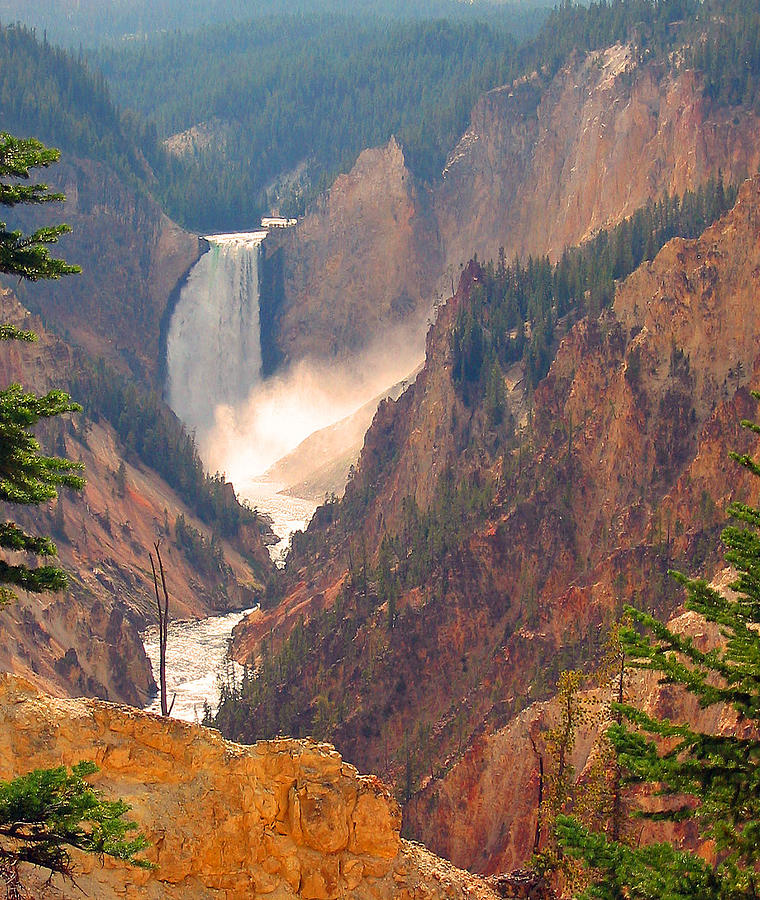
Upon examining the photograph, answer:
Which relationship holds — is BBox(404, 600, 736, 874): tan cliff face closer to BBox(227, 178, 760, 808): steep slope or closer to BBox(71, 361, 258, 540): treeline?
BBox(227, 178, 760, 808): steep slope

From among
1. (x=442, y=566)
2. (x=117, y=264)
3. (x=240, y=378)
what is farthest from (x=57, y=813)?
(x=117, y=264)

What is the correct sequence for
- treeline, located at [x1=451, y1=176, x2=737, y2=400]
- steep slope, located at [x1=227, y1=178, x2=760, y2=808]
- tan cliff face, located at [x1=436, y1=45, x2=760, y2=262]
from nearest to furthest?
steep slope, located at [x1=227, y1=178, x2=760, y2=808] < treeline, located at [x1=451, y1=176, x2=737, y2=400] < tan cliff face, located at [x1=436, y1=45, x2=760, y2=262]

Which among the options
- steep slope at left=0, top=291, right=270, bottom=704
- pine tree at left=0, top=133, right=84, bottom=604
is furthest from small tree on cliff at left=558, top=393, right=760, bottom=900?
steep slope at left=0, top=291, right=270, bottom=704

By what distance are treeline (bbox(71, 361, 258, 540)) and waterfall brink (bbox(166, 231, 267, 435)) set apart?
36.0m

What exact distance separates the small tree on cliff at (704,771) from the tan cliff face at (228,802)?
382 inches

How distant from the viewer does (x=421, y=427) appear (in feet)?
276

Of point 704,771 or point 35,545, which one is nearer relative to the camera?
point 704,771

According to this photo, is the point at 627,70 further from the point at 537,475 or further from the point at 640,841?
the point at 640,841

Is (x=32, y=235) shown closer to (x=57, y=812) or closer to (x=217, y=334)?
(x=57, y=812)

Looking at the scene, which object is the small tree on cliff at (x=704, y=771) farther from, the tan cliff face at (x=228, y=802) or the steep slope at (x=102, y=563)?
the steep slope at (x=102, y=563)

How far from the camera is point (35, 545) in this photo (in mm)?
19250

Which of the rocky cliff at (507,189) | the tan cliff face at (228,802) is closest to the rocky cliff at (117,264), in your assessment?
the rocky cliff at (507,189)

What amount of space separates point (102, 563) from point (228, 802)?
52.8m

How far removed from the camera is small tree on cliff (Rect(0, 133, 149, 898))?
54.1ft
